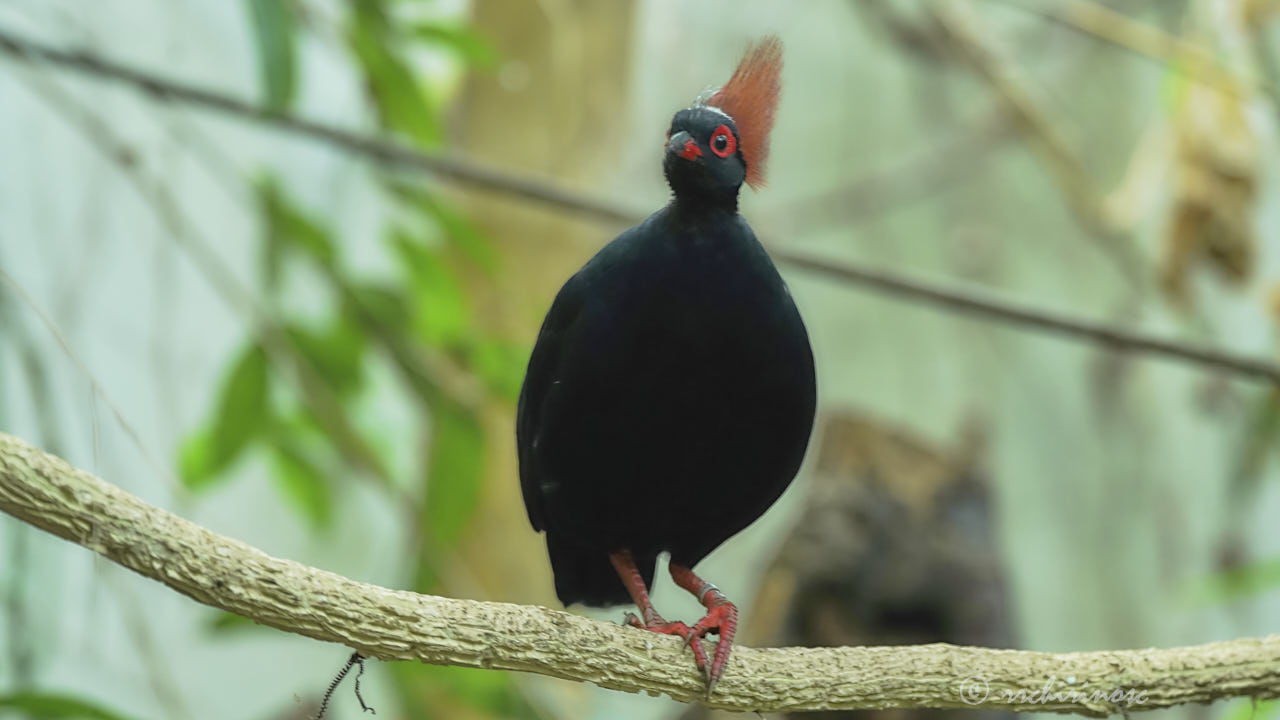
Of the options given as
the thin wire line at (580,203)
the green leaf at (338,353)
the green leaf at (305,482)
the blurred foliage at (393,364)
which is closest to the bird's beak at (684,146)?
the thin wire line at (580,203)

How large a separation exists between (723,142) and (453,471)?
6.27 ft

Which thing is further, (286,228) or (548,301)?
(548,301)

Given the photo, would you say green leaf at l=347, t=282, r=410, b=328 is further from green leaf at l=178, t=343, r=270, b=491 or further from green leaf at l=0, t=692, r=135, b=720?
green leaf at l=0, t=692, r=135, b=720

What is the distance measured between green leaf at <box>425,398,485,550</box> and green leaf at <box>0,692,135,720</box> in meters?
1.16

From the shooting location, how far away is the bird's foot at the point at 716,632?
137 cm

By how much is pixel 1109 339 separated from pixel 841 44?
5171 millimetres

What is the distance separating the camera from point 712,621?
4.80 ft

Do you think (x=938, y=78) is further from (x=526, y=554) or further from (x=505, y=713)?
(x=505, y=713)

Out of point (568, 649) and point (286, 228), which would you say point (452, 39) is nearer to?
point (286, 228)

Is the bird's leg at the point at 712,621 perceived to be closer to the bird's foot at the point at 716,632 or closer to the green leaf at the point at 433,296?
the bird's foot at the point at 716,632

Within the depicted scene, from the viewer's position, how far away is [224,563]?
1.12 m

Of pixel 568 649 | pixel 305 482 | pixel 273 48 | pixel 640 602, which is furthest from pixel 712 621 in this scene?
pixel 305 482

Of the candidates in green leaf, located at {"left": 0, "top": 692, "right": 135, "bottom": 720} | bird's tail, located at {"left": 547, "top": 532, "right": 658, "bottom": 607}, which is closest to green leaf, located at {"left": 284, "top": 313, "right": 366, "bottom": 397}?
green leaf, located at {"left": 0, "top": 692, "right": 135, "bottom": 720}

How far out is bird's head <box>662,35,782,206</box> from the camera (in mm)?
1296
